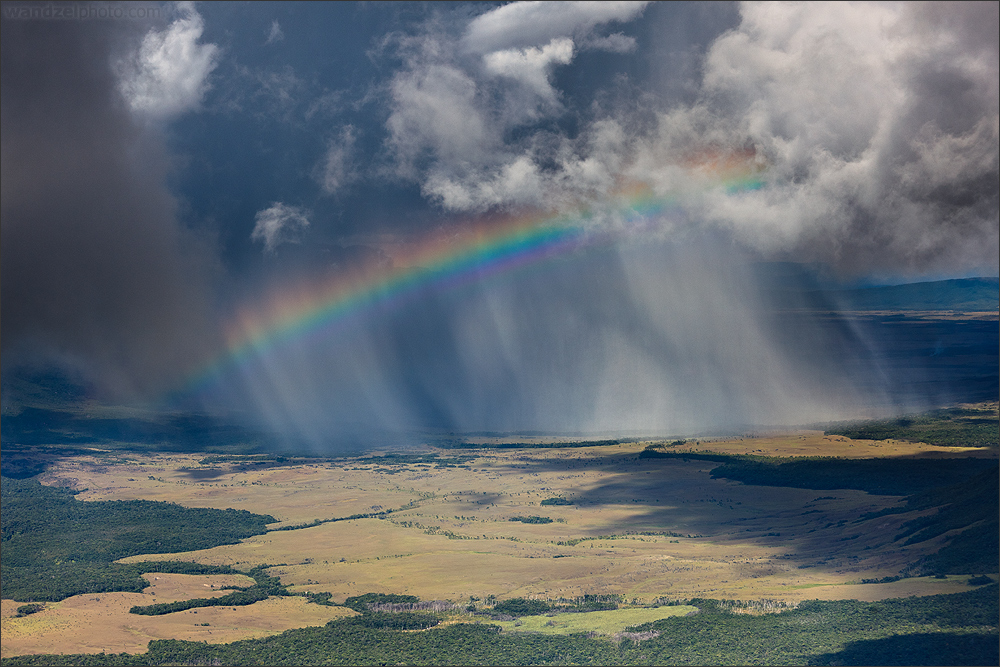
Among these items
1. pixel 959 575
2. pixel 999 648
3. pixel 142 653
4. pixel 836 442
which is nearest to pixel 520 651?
pixel 142 653

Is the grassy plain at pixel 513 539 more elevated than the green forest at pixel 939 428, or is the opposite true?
the green forest at pixel 939 428

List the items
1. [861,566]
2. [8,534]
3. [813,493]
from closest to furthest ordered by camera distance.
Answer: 1. [861,566]
2. [8,534]
3. [813,493]

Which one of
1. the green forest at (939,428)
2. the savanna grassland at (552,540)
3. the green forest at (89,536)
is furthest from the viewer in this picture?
the green forest at (939,428)

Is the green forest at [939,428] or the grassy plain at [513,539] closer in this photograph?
the grassy plain at [513,539]

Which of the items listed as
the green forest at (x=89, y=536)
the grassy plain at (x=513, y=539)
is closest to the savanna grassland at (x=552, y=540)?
the grassy plain at (x=513, y=539)

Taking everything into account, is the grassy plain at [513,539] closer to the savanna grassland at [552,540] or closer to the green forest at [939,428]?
the savanna grassland at [552,540]

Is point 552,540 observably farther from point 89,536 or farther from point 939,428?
point 939,428

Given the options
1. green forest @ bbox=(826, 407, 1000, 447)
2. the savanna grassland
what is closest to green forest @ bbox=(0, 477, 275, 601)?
the savanna grassland

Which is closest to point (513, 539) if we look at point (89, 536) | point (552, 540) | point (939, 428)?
point (552, 540)

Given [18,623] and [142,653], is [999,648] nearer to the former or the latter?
[142,653]
